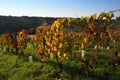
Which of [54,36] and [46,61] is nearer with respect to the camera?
[54,36]

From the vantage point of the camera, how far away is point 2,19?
79375mm

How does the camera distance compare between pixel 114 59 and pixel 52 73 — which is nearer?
pixel 52 73

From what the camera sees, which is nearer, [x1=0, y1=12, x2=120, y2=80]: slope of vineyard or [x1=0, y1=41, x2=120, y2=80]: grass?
[x1=0, y1=12, x2=120, y2=80]: slope of vineyard

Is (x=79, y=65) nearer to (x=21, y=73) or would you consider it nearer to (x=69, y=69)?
(x=69, y=69)

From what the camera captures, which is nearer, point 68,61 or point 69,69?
point 69,69

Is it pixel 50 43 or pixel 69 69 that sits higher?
pixel 50 43

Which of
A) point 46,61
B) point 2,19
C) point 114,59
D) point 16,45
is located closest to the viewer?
point 114,59

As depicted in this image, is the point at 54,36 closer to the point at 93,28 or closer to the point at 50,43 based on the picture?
the point at 50,43

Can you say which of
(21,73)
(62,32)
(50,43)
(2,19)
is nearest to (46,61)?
(21,73)

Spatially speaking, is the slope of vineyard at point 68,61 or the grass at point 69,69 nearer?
the slope of vineyard at point 68,61

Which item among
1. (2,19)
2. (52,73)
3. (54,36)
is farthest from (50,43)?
(2,19)

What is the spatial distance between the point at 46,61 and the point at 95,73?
334cm

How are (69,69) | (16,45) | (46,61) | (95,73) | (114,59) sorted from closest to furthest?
(95,73)
(69,69)
(114,59)
(46,61)
(16,45)

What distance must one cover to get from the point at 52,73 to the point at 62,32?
2.20m
